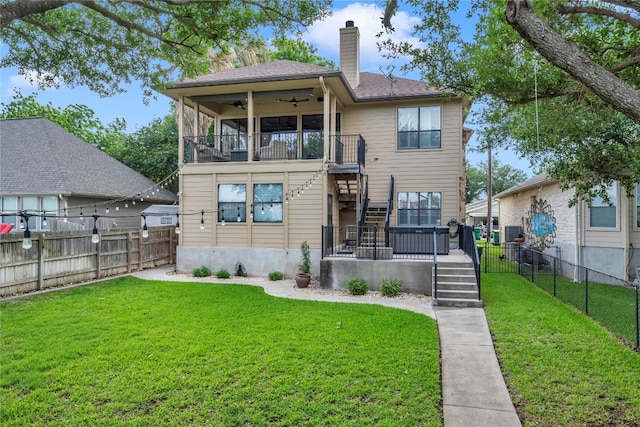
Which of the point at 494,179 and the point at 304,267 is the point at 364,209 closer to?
the point at 304,267

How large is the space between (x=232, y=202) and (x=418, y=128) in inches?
287

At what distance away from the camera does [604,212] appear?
12234mm

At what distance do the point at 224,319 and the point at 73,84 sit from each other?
6.48 m

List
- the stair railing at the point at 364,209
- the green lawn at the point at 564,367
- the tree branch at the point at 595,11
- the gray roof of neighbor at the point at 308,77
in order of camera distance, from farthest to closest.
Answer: the stair railing at the point at 364,209 < the gray roof of neighbor at the point at 308,77 < the tree branch at the point at 595,11 < the green lawn at the point at 564,367

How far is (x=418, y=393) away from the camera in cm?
436

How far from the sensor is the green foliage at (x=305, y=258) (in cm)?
1192

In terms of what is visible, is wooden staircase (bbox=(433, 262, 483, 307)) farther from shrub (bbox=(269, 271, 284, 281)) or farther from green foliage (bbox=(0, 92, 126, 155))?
green foliage (bbox=(0, 92, 126, 155))

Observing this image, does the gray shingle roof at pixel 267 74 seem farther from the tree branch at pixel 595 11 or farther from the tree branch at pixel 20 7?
the tree branch at pixel 595 11

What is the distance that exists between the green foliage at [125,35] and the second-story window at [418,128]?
6.90 meters

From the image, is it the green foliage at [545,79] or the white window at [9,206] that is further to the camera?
the white window at [9,206]

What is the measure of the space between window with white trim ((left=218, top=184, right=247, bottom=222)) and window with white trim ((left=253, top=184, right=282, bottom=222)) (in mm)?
405

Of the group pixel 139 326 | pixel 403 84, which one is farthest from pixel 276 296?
pixel 403 84

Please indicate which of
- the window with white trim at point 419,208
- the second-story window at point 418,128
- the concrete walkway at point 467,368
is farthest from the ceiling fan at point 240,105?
the concrete walkway at point 467,368

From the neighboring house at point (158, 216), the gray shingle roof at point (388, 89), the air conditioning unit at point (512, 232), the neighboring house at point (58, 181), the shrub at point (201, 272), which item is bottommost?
the shrub at point (201, 272)
